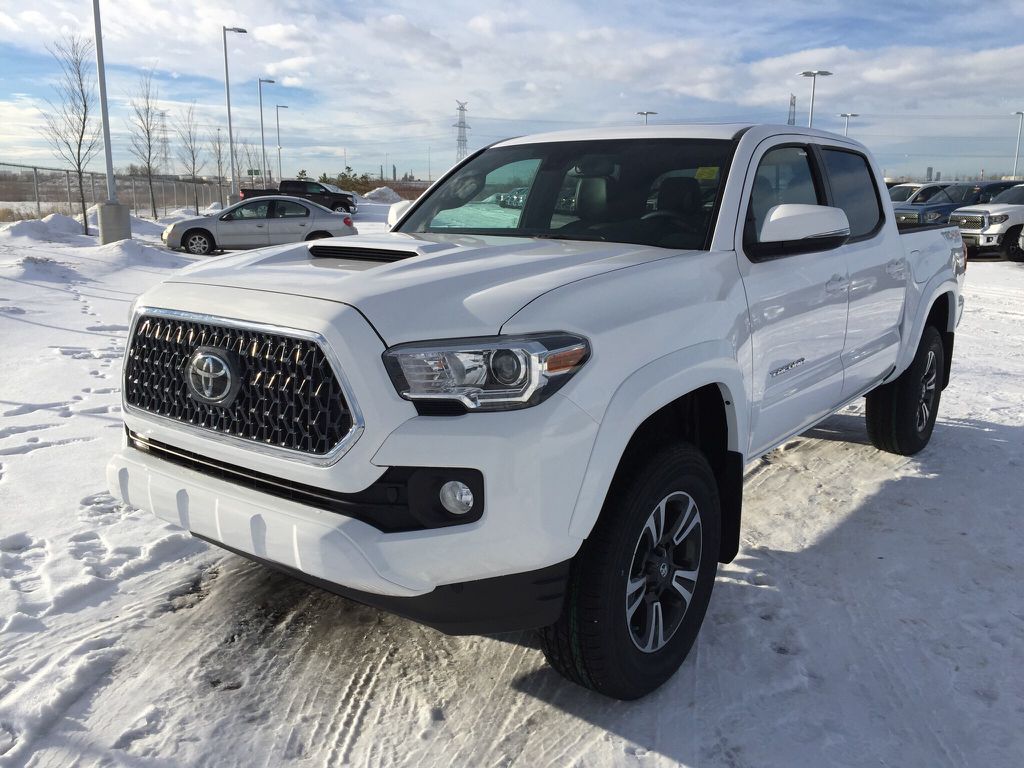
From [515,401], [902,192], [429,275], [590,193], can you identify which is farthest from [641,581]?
[902,192]

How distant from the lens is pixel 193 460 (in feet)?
9.11

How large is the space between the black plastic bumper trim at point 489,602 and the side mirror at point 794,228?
62.6 inches

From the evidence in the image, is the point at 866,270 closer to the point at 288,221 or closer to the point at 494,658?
the point at 494,658

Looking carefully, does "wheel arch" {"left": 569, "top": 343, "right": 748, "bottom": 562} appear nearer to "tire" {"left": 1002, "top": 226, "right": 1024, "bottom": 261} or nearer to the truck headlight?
the truck headlight

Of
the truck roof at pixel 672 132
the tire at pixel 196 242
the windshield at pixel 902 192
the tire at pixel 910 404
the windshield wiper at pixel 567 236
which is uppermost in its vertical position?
the windshield at pixel 902 192

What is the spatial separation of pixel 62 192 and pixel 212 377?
34.3 metres

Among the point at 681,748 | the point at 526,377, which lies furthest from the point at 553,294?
the point at 681,748

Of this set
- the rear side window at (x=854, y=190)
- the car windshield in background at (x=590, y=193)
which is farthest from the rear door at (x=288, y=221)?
the rear side window at (x=854, y=190)

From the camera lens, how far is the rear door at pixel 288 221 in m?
20.7

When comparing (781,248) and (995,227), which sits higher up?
(781,248)

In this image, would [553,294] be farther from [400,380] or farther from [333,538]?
[333,538]

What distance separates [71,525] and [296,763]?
2.17m

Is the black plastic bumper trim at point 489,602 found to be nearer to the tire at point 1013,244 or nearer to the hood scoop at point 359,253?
the hood scoop at point 359,253

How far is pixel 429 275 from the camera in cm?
268
